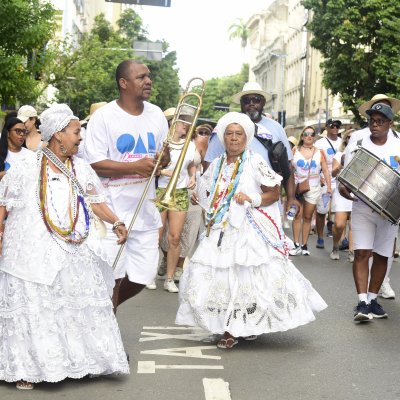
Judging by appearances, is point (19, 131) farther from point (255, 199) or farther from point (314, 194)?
point (314, 194)

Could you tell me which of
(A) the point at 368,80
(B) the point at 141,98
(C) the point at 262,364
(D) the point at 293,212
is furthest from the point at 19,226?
(A) the point at 368,80

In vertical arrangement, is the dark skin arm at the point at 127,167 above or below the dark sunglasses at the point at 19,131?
above

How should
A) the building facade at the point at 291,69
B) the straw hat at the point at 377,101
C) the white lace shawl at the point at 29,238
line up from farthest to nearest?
the building facade at the point at 291,69 → the straw hat at the point at 377,101 → the white lace shawl at the point at 29,238

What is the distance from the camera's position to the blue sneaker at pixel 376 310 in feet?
32.6

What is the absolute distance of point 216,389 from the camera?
6789mm

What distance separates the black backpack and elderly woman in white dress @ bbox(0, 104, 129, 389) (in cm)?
243

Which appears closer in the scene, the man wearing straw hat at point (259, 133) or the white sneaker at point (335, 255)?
the man wearing straw hat at point (259, 133)

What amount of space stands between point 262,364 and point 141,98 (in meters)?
2.00

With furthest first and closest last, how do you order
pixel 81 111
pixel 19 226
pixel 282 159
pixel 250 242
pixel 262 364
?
pixel 81 111
pixel 282 159
pixel 250 242
pixel 262 364
pixel 19 226

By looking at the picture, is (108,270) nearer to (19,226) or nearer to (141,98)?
(19,226)

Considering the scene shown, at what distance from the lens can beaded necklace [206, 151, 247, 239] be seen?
8.45 metres

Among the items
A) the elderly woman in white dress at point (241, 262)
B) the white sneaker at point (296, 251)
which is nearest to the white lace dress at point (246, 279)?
the elderly woman in white dress at point (241, 262)

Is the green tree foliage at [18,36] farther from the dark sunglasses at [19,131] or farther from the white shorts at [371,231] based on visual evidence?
the white shorts at [371,231]

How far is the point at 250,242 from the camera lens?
8.34 meters
